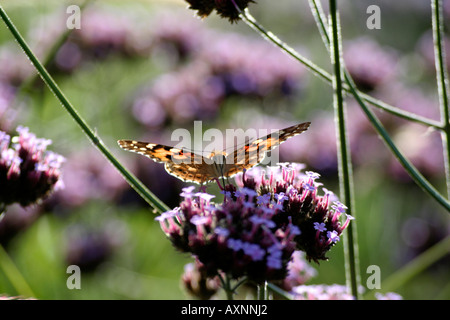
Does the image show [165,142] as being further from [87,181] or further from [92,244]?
[92,244]

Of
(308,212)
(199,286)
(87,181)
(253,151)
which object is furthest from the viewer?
(87,181)

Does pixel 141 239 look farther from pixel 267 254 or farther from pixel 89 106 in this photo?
pixel 267 254

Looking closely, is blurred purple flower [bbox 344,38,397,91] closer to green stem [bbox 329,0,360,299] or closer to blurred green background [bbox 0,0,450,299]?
blurred green background [bbox 0,0,450,299]

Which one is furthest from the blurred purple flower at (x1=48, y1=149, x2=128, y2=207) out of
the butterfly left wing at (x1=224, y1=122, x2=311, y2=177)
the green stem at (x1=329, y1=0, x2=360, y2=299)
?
the green stem at (x1=329, y1=0, x2=360, y2=299)

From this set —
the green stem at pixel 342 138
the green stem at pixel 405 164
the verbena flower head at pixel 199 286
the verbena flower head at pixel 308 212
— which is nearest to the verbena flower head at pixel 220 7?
the green stem at pixel 405 164

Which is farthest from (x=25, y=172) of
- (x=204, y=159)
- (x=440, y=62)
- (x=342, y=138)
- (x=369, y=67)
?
(x=369, y=67)
